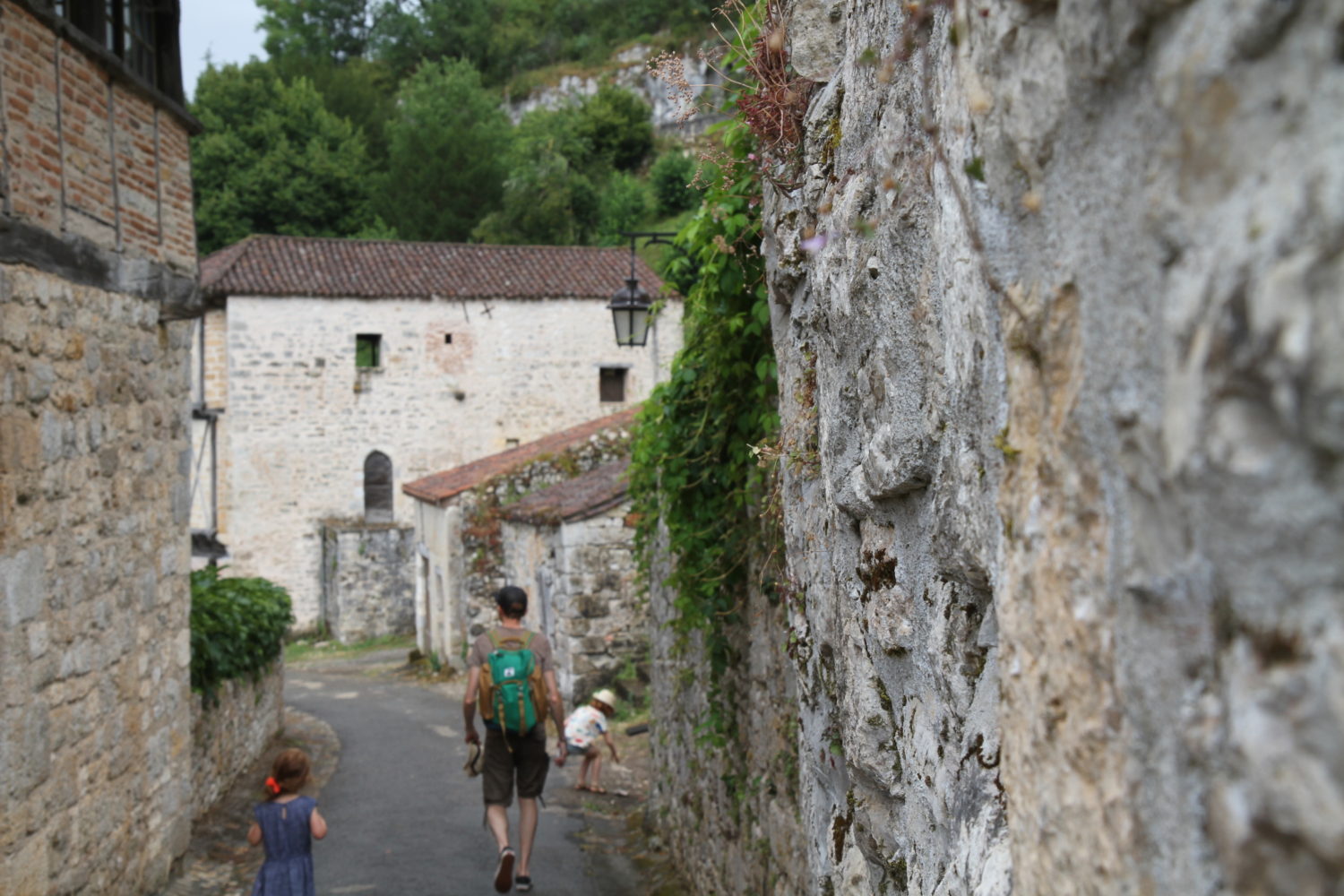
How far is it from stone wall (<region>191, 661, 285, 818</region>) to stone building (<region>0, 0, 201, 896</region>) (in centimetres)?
73

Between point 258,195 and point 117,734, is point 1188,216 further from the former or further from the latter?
point 258,195

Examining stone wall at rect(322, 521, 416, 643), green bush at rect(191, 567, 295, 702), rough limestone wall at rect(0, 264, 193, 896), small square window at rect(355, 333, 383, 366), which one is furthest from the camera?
small square window at rect(355, 333, 383, 366)

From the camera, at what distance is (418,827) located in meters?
8.12

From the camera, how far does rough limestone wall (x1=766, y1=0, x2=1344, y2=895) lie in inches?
30.1

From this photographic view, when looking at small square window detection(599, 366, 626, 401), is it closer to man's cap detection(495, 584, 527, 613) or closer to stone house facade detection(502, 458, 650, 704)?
stone house facade detection(502, 458, 650, 704)

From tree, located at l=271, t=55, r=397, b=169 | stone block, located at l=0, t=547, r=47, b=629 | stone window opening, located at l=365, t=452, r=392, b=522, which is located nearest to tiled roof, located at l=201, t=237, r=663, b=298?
stone window opening, located at l=365, t=452, r=392, b=522

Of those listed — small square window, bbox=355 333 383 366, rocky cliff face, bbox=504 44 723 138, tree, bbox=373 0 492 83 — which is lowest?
small square window, bbox=355 333 383 366

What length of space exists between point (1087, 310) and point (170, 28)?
716 centimetres

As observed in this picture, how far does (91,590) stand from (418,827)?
3.55 meters

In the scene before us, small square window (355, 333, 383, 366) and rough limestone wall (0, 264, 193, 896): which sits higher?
small square window (355, 333, 383, 366)

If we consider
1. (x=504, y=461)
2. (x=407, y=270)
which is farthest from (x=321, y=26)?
(x=504, y=461)

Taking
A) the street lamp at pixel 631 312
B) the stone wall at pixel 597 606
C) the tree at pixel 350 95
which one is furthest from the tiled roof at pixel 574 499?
the tree at pixel 350 95

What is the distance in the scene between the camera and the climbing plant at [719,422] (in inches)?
174

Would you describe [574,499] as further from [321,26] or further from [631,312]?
[321,26]
